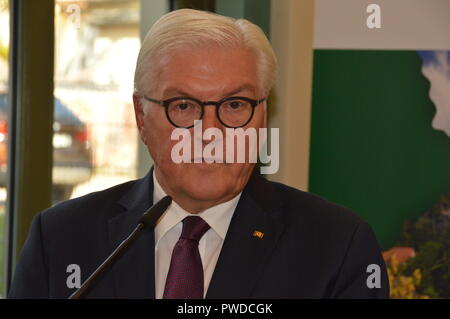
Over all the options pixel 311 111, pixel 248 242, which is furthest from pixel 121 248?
pixel 311 111

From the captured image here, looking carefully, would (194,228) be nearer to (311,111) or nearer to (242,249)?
(242,249)

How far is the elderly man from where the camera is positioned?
1137 millimetres

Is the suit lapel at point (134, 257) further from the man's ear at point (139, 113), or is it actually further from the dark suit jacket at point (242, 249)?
the man's ear at point (139, 113)

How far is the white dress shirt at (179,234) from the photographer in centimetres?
116

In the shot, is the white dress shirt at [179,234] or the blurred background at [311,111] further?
the blurred background at [311,111]

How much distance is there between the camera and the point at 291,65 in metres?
2.36

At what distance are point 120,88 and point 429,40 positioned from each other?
3.65ft

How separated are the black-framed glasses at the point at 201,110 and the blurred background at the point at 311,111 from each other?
997 mm

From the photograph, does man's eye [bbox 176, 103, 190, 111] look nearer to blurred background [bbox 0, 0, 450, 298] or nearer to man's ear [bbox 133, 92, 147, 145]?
man's ear [bbox 133, 92, 147, 145]

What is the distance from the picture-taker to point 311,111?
2355 mm

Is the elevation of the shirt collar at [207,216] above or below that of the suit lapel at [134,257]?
above

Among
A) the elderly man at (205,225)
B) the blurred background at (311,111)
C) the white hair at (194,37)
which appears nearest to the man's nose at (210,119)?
the elderly man at (205,225)
